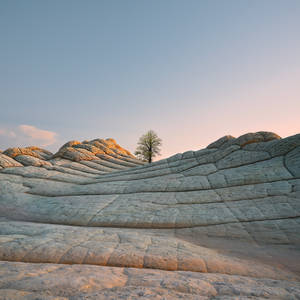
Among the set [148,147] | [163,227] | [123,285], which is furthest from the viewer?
[148,147]

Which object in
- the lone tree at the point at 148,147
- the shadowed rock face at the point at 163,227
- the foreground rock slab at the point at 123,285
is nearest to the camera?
the foreground rock slab at the point at 123,285

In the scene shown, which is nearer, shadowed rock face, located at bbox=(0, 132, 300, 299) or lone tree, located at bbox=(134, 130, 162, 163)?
shadowed rock face, located at bbox=(0, 132, 300, 299)

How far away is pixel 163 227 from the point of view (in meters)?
5.18

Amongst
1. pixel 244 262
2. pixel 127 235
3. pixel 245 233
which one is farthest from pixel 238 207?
pixel 127 235

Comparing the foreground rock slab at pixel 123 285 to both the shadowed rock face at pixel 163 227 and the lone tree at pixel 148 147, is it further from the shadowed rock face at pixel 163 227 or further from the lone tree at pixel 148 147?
the lone tree at pixel 148 147

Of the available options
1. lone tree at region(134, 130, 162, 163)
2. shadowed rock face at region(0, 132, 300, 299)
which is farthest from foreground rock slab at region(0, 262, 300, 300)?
lone tree at region(134, 130, 162, 163)

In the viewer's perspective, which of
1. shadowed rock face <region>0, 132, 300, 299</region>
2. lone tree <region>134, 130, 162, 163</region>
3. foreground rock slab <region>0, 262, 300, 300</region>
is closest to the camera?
foreground rock slab <region>0, 262, 300, 300</region>

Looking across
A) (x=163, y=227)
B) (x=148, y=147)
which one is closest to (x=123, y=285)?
(x=163, y=227)

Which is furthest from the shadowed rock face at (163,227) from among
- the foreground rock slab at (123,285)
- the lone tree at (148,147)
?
the lone tree at (148,147)

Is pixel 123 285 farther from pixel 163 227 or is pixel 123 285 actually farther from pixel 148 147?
pixel 148 147

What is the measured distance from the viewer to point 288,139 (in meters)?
7.41

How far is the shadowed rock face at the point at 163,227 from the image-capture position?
6.93 ft

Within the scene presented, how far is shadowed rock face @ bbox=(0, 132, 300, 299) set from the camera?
6.93 ft

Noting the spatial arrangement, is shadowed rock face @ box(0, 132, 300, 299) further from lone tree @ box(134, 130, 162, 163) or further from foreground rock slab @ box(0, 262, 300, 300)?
lone tree @ box(134, 130, 162, 163)
